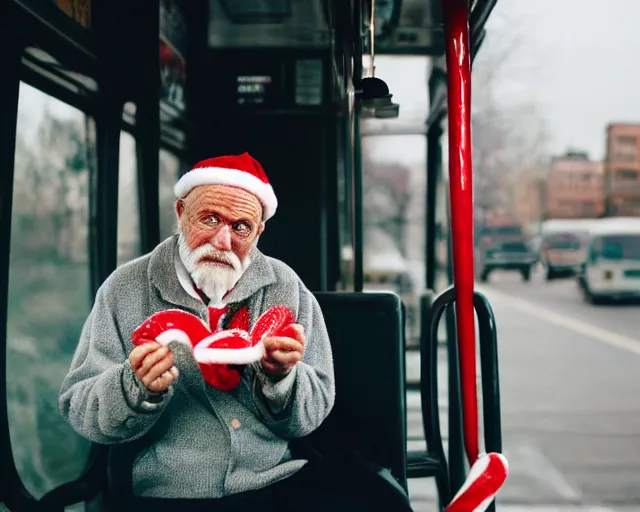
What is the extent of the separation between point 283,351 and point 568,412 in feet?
14.7

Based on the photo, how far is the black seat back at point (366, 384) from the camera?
1.71 metres

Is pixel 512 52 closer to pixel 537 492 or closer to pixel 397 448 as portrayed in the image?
pixel 397 448

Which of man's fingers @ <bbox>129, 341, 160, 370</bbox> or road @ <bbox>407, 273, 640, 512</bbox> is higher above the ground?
man's fingers @ <bbox>129, 341, 160, 370</bbox>

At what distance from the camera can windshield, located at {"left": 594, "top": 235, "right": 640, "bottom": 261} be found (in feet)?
35.4

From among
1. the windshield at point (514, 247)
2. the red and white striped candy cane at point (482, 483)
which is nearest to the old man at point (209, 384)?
the red and white striped candy cane at point (482, 483)

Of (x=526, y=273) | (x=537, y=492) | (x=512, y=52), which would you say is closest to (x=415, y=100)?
(x=512, y=52)

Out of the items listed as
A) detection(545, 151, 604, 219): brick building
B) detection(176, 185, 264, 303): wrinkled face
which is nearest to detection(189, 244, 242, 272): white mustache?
detection(176, 185, 264, 303): wrinkled face

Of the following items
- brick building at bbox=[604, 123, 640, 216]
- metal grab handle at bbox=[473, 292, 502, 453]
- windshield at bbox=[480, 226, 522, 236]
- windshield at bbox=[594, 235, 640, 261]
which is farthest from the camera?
windshield at bbox=[480, 226, 522, 236]

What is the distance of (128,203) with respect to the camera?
229cm

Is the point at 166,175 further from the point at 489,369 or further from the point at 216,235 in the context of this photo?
the point at 489,369

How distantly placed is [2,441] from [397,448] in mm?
945

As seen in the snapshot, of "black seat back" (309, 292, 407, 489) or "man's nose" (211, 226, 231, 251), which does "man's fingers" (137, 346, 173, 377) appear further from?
"black seat back" (309, 292, 407, 489)

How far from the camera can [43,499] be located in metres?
1.64

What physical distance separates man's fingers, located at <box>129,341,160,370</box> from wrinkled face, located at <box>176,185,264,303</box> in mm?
191
